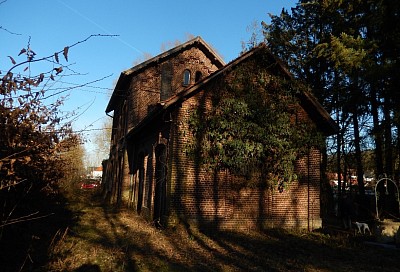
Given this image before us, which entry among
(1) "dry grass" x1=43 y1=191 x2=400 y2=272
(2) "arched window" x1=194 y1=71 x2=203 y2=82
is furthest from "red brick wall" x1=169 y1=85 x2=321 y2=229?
(2) "arched window" x1=194 y1=71 x2=203 y2=82

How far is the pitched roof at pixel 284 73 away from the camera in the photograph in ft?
42.2

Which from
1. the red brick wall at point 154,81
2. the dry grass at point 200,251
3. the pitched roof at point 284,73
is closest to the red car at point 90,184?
the red brick wall at point 154,81

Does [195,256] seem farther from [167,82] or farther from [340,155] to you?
[340,155]

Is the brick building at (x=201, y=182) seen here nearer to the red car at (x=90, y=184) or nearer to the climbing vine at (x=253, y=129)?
the climbing vine at (x=253, y=129)

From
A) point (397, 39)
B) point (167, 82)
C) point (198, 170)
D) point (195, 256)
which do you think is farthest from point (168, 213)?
point (397, 39)

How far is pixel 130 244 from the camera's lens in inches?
402

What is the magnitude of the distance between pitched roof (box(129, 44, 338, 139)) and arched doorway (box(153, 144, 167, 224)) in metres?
1.38

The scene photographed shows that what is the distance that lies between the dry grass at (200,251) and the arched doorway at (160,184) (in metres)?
0.83

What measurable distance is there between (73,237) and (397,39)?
1624 centimetres

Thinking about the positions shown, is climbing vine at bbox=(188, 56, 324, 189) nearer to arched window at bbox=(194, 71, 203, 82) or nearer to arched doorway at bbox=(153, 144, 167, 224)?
arched doorway at bbox=(153, 144, 167, 224)

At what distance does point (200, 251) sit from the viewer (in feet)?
33.1

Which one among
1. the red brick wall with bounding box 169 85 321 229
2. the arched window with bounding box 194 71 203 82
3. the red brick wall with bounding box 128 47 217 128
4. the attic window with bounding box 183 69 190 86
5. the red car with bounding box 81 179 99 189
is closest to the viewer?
the red brick wall with bounding box 169 85 321 229

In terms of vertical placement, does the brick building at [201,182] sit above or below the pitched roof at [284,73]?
below

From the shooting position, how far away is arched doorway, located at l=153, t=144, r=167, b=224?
13383mm
